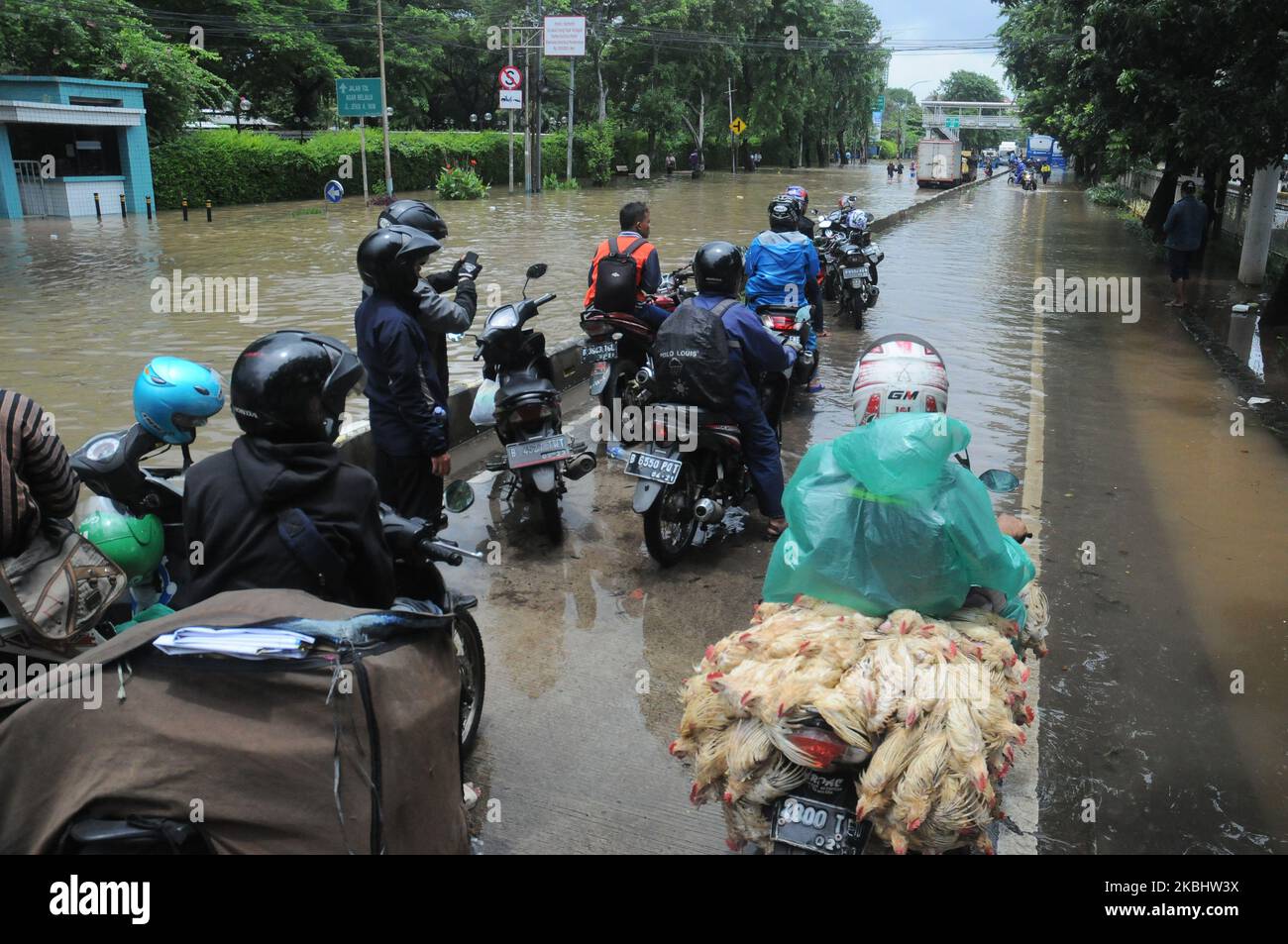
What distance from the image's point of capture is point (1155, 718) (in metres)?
4.03

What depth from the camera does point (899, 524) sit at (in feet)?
8.55

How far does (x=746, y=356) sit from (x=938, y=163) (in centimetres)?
4708

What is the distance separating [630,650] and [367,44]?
43.4m

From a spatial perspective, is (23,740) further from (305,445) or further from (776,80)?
(776,80)

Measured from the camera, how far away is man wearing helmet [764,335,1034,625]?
8.39 ft

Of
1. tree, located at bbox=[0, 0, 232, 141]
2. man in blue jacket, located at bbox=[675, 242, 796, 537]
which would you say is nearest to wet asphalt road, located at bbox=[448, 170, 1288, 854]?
man in blue jacket, located at bbox=[675, 242, 796, 537]

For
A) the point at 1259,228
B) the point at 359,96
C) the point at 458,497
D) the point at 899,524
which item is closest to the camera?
the point at 899,524

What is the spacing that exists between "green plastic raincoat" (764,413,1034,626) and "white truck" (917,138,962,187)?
49240mm

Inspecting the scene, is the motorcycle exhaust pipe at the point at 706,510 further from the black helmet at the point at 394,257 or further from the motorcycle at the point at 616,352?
the black helmet at the point at 394,257

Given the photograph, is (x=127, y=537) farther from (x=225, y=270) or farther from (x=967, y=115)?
(x=967, y=115)

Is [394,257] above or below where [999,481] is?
above

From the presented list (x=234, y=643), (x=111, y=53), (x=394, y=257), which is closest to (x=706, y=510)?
(x=394, y=257)

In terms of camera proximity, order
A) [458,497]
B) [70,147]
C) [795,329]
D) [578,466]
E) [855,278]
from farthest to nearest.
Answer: [70,147] < [855,278] < [795,329] < [578,466] < [458,497]

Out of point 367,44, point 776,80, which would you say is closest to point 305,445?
point 367,44
